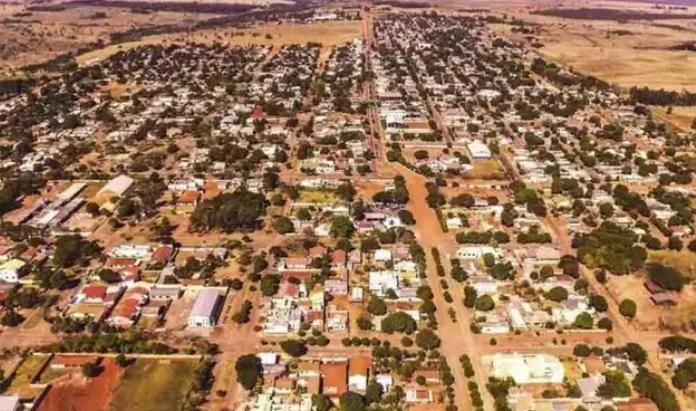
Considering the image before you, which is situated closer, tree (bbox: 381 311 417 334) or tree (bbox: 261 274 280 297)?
tree (bbox: 381 311 417 334)

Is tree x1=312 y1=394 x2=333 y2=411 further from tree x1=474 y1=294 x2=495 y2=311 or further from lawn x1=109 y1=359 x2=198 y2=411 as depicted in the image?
tree x1=474 y1=294 x2=495 y2=311

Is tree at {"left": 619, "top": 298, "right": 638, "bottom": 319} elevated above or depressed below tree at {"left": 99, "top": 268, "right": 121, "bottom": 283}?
below

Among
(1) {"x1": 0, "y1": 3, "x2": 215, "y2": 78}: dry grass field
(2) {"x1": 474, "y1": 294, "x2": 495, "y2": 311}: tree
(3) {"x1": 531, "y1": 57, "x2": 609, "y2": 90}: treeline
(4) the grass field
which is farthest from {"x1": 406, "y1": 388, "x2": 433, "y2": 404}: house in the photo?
(1) {"x1": 0, "y1": 3, "x2": 215, "y2": 78}: dry grass field

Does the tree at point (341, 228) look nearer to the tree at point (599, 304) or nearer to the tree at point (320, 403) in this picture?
the tree at point (320, 403)

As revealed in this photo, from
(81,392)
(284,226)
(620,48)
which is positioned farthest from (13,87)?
(620,48)

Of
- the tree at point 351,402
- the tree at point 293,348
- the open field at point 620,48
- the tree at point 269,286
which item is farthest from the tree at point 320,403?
the open field at point 620,48

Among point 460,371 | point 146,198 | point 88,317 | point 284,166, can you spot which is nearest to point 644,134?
point 284,166

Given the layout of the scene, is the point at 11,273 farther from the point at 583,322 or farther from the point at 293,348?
the point at 583,322
